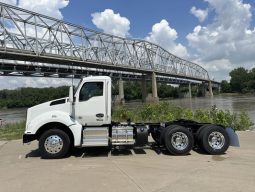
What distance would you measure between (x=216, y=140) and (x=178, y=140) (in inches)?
45.8

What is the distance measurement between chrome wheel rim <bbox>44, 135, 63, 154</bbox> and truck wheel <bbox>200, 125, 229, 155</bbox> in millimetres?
4309

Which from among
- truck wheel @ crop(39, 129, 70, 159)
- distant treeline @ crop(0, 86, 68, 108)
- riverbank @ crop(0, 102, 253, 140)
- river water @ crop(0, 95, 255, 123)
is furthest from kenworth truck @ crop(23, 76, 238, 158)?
distant treeline @ crop(0, 86, 68, 108)

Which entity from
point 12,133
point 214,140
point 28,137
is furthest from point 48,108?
point 12,133

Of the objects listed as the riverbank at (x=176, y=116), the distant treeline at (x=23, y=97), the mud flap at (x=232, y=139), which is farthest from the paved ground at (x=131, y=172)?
the distant treeline at (x=23, y=97)

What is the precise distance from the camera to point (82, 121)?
1117 centimetres

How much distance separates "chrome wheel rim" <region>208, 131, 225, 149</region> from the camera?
10.8 metres

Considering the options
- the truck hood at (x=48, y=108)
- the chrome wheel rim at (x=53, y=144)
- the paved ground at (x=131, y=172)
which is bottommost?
the paved ground at (x=131, y=172)

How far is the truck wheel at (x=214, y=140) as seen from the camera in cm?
1073

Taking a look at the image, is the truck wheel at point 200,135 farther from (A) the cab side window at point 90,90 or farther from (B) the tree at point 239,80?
(B) the tree at point 239,80

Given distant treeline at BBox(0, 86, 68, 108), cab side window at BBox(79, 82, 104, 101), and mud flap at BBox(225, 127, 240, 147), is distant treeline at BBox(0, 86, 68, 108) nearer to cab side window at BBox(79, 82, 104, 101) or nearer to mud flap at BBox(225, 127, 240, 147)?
cab side window at BBox(79, 82, 104, 101)

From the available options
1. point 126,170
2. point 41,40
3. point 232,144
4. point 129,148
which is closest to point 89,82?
point 129,148

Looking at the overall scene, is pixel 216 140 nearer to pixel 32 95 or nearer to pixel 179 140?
pixel 179 140

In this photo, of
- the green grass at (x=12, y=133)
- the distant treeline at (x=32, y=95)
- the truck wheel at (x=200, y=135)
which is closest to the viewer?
the truck wheel at (x=200, y=135)

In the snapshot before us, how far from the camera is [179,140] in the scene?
426 inches
